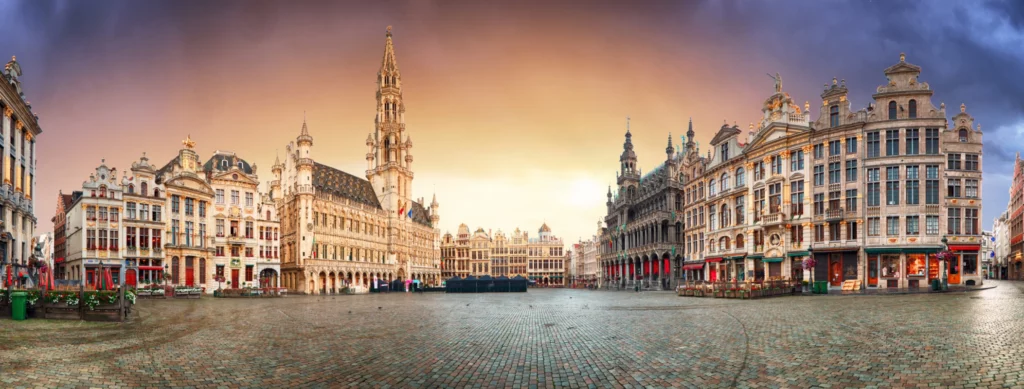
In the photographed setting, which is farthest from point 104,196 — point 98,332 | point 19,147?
point 98,332

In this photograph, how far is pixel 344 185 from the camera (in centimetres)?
9500

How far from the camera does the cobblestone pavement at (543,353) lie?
10805 mm

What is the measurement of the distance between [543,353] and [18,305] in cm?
2117

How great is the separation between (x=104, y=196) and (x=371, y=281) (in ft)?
143

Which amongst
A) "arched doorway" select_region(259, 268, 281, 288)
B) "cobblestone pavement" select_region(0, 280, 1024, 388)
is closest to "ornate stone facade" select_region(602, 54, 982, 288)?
"cobblestone pavement" select_region(0, 280, 1024, 388)

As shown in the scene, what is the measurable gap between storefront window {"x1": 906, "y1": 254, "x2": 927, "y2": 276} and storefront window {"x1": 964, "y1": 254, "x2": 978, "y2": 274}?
2.85 m

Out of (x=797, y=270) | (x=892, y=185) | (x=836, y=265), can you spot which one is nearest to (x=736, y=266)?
(x=797, y=270)

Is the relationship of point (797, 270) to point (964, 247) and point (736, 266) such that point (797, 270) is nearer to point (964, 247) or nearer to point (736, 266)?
point (736, 266)

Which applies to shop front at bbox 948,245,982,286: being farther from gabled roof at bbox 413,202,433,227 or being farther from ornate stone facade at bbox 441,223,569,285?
ornate stone facade at bbox 441,223,569,285

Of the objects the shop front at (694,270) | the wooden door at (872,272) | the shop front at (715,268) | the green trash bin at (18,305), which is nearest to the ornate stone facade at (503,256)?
the shop front at (694,270)

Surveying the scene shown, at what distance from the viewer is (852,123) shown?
4766cm

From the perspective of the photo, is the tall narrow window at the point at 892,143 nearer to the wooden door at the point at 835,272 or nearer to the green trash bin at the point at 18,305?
the wooden door at the point at 835,272

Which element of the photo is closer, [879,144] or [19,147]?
[19,147]

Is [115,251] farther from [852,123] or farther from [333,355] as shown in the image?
[852,123]
